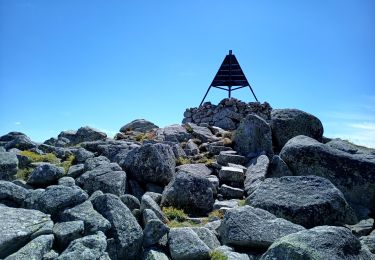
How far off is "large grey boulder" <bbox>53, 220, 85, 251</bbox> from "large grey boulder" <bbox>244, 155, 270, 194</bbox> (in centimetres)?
701

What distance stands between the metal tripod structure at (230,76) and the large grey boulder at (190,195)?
2098 centimetres

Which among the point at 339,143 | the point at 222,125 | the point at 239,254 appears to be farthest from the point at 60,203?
the point at 222,125

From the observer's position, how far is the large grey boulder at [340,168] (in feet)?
42.9

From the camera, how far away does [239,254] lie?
841 centimetres

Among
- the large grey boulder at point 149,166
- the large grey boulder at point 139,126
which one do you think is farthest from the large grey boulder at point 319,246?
the large grey boulder at point 139,126

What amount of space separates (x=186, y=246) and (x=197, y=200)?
12.1 ft

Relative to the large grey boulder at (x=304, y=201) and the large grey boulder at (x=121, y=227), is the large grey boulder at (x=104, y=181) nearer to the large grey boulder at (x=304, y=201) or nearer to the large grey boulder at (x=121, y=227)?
the large grey boulder at (x=121, y=227)

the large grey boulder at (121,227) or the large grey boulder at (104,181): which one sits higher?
the large grey boulder at (104,181)

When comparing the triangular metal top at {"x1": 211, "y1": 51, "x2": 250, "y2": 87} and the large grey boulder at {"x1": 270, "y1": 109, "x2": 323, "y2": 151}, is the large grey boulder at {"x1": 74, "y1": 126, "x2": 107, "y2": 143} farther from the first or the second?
the triangular metal top at {"x1": 211, "y1": 51, "x2": 250, "y2": 87}

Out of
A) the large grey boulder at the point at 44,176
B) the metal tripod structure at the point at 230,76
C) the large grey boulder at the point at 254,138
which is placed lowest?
the large grey boulder at the point at 44,176

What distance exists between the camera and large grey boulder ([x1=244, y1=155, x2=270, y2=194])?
45.3ft

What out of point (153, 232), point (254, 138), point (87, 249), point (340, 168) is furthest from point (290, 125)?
point (87, 249)

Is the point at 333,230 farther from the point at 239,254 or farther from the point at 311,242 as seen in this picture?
the point at 239,254

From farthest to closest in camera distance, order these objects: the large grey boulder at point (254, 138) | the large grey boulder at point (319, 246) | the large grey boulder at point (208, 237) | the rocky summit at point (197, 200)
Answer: the large grey boulder at point (254, 138), the large grey boulder at point (208, 237), the rocky summit at point (197, 200), the large grey boulder at point (319, 246)
